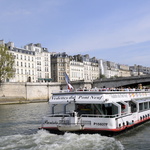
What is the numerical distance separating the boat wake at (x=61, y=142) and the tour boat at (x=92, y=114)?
46 cm

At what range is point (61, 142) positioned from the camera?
15.1 m

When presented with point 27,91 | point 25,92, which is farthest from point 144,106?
point 27,91

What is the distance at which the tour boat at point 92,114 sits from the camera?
53.1 feet

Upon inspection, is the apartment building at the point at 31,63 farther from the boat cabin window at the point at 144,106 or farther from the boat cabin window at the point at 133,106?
the boat cabin window at the point at 133,106

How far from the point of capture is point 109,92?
17.0 m

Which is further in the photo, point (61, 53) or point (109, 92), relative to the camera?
point (61, 53)

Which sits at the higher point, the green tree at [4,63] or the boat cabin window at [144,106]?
the green tree at [4,63]

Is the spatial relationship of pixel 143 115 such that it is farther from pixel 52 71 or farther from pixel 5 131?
pixel 52 71

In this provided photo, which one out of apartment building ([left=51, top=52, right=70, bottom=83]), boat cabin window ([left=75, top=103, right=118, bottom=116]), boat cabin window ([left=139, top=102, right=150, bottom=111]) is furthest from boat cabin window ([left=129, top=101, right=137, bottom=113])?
apartment building ([left=51, top=52, right=70, bottom=83])

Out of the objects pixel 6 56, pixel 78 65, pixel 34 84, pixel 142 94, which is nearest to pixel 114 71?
pixel 78 65

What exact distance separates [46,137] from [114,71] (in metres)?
115

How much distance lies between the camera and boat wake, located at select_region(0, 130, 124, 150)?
1438 cm

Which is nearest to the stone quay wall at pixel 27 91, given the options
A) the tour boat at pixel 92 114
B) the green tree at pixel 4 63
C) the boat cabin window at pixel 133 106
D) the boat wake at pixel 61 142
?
the green tree at pixel 4 63

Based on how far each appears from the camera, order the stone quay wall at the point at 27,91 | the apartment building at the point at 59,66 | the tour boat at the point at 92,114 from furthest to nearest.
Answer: the apartment building at the point at 59,66 < the stone quay wall at the point at 27,91 < the tour boat at the point at 92,114
